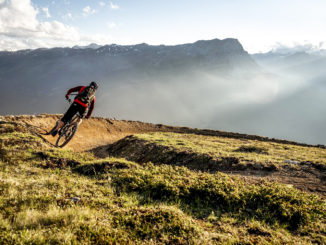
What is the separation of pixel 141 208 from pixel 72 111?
10.3 meters

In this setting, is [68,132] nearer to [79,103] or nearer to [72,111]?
[72,111]

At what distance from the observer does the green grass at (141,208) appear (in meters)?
3.79

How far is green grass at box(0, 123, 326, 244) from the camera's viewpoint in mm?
3787

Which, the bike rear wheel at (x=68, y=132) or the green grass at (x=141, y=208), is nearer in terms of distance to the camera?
the green grass at (x=141, y=208)

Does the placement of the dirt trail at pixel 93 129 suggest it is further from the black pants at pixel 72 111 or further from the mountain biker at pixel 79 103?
the black pants at pixel 72 111

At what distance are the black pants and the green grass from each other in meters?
4.46

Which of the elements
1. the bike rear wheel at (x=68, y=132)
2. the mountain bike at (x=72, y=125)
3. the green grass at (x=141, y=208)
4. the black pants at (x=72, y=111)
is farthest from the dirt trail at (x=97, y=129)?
the green grass at (x=141, y=208)

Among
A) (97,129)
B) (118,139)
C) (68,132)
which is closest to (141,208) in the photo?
(68,132)

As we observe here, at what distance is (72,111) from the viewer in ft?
43.6

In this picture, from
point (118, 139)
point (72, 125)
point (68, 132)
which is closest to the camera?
point (72, 125)

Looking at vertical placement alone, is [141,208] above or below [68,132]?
below

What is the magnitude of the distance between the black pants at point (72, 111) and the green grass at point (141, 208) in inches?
176

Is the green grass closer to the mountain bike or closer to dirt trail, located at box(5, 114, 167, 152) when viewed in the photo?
the mountain bike

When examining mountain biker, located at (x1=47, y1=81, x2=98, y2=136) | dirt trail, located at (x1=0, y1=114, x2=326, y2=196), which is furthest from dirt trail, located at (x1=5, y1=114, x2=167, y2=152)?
mountain biker, located at (x1=47, y1=81, x2=98, y2=136)
